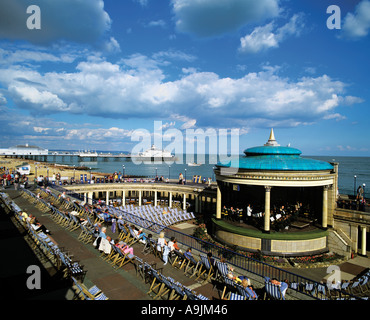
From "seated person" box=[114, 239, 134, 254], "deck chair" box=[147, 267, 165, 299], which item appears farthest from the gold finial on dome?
"deck chair" box=[147, 267, 165, 299]

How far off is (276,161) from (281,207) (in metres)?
4.23

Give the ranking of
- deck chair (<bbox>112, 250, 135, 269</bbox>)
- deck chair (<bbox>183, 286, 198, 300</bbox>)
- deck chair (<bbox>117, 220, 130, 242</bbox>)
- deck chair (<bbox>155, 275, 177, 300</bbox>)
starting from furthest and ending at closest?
deck chair (<bbox>117, 220, 130, 242</bbox>)
deck chair (<bbox>112, 250, 135, 269</bbox>)
deck chair (<bbox>155, 275, 177, 300</bbox>)
deck chair (<bbox>183, 286, 198, 300</bbox>)

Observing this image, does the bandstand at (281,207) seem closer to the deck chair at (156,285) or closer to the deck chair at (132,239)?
the deck chair at (132,239)

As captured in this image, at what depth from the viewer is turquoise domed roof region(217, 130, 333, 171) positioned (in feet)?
65.2

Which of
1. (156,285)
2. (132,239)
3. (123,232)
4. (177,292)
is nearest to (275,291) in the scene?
(177,292)

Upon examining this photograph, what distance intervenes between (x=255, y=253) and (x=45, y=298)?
15053 mm

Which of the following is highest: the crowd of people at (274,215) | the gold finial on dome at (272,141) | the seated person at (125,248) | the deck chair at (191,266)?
the gold finial on dome at (272,141)

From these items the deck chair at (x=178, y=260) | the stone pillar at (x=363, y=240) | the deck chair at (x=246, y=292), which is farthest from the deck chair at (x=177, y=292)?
the stone pillar at (x=363, y=240)

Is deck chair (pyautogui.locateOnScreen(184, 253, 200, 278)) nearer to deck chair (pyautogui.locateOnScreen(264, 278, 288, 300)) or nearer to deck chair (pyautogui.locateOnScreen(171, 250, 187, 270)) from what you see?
deck chair (pyautogui.locateOnScreen(171, 250, 187, 270))

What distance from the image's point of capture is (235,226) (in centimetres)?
2091

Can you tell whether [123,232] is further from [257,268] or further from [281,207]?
[281,207]

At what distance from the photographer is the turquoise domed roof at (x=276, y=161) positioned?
1986 cm
